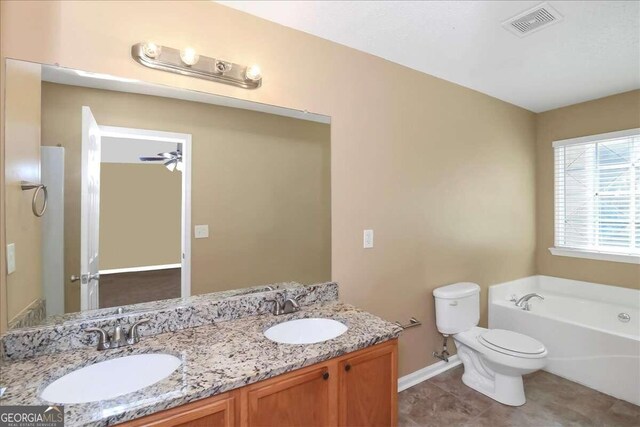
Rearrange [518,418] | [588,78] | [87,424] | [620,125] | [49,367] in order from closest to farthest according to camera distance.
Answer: [87,424] < [49,367] < [518,418] < [588,78] < [620,125]

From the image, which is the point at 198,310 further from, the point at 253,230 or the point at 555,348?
the point at 555,348

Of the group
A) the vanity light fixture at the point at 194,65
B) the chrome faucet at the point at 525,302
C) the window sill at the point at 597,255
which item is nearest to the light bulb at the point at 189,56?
the vanity light fixture at the point at 194,65

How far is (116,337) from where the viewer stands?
128 cm

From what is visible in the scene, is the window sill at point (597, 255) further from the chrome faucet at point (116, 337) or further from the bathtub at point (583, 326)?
the chrome faucet at point (116, 337)

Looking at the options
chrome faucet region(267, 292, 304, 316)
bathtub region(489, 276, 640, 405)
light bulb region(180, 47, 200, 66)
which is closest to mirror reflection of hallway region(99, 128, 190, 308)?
light bulb region(180, 47, 200, 66)

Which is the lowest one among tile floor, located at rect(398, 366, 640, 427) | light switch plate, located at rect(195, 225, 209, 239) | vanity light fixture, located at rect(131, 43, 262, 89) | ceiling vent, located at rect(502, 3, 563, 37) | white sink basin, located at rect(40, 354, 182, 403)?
tile floor, located at rect(398, 366, 640, 427)

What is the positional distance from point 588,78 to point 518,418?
2653 mm

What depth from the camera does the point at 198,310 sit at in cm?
152

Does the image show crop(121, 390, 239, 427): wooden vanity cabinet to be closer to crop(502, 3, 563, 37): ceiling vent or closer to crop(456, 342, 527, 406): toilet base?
crop(456, 342, 527, 406): toilet base

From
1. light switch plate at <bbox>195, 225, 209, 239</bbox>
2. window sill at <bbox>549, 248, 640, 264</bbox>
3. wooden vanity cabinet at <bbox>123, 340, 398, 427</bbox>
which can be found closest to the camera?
wooden vanity cabinet at <bbox>123, 340, 398, 427</bbox>

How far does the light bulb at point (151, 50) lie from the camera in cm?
139

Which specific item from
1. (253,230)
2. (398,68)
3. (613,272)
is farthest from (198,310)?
(613,272)

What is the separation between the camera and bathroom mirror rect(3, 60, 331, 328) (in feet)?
4.09

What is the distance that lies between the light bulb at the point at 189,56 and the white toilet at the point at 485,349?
7.44 ft
